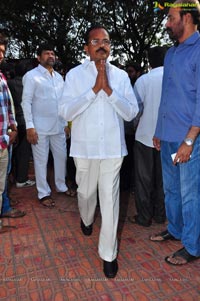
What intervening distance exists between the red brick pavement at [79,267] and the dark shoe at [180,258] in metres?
0.05

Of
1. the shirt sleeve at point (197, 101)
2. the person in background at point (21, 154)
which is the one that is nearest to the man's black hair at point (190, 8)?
the shirt sleeve at point (197, 101)

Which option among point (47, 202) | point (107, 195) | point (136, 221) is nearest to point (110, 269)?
point (107, 195)

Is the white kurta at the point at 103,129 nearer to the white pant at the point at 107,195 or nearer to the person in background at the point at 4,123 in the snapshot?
the white pant at the point at 107,195

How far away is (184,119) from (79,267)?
5.23ft

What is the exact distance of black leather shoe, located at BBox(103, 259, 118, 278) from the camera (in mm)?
2516

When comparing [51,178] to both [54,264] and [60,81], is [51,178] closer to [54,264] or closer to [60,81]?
[60,81]

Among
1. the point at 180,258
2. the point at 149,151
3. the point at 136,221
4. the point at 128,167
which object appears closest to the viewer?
the point at 180,258

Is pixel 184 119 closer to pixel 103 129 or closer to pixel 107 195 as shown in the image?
pixel 103 129

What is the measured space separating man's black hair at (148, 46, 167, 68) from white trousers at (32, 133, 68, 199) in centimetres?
161

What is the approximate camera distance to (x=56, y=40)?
12945 millimetres

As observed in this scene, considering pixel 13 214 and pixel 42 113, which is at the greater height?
pixel 42 113

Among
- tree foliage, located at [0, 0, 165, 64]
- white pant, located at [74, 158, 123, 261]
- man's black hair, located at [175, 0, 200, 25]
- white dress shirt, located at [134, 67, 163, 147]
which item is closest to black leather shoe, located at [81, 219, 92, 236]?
white pant, located at [74, 158, 123, 261]

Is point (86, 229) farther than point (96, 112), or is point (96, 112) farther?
point (86, 229)

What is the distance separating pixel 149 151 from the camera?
3.32 m
